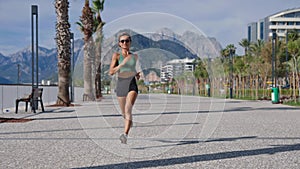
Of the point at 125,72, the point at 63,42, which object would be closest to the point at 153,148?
the point at 125,72

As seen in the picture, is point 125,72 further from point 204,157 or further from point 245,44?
point 245,44

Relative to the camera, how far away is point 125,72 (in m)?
6.94

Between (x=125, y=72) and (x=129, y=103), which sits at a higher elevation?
(x=125, y=72)

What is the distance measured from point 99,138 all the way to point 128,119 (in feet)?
5.92

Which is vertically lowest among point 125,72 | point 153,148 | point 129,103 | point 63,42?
point 153,148

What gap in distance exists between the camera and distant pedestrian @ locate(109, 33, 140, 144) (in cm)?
687

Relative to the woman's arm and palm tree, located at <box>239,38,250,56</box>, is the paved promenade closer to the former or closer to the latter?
the woman's arm

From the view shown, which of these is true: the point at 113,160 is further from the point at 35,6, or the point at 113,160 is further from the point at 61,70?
the point at 61,70

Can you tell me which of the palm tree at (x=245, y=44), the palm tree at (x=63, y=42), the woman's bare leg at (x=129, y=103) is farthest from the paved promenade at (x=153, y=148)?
the palm tree at (x=245, y=44)

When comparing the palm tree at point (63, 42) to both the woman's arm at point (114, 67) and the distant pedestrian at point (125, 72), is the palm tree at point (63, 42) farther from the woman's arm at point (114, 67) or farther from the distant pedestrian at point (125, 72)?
the woman's arm at point (114, 67)

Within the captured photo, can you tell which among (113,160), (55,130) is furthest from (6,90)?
(113,160)

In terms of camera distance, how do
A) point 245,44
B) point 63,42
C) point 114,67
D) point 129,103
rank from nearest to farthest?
point 114,67 → point 129,103 → point 63,42 → point 245,44

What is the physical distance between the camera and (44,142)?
8367 mm

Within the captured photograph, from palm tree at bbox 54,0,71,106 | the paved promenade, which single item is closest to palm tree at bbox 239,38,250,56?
palm tree at bbox 54,0,71,106
